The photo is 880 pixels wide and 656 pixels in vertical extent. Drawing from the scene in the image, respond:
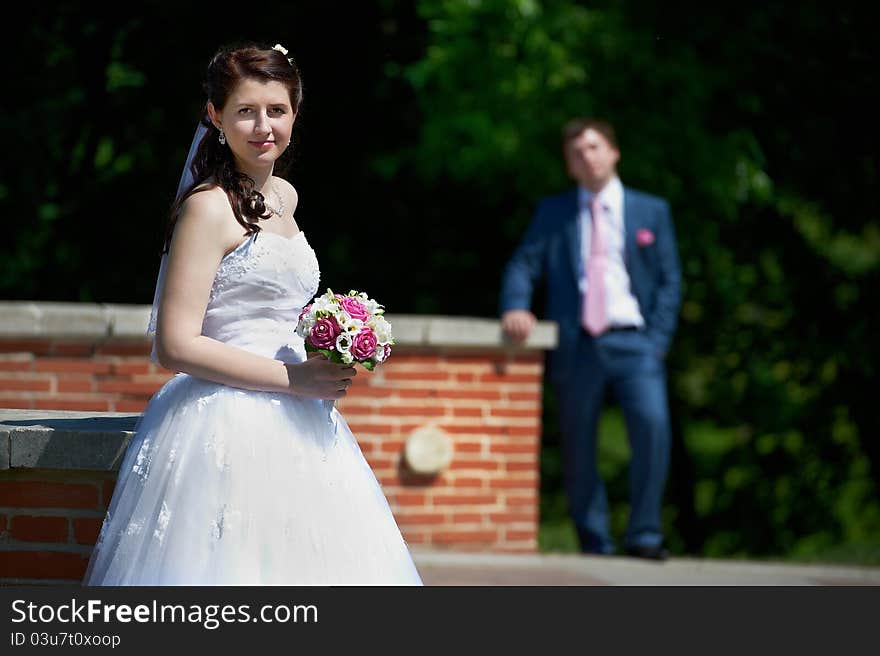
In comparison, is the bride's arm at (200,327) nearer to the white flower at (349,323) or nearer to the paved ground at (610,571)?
the white flower at (349,323)

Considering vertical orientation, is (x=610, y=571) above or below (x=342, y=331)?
below

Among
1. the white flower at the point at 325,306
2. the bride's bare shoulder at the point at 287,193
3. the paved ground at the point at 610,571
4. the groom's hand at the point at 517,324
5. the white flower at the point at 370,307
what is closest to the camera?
the white flower at the point at 325,306

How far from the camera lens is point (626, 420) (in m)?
8.21

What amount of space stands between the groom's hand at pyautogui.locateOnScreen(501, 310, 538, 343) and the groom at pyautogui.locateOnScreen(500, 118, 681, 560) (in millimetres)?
139

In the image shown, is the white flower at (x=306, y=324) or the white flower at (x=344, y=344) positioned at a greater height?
the white flower at (x=306, y=324)

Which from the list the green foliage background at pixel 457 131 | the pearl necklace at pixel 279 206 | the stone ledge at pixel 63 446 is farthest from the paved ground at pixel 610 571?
the green foliage background at pixel 457 131

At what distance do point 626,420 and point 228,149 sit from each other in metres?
4.59

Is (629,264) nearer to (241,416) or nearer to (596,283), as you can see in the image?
(596,283)

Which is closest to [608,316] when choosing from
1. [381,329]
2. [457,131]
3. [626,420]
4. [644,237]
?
[644,237]

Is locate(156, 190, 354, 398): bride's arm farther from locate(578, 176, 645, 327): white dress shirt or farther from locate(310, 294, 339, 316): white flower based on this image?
locate(578, 176, 645, 327): white dress shirt

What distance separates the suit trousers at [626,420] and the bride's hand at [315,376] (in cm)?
440

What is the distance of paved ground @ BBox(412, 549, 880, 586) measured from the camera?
23.2ft

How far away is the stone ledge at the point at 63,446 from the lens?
4.16 meters

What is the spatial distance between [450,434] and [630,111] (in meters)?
4.45
